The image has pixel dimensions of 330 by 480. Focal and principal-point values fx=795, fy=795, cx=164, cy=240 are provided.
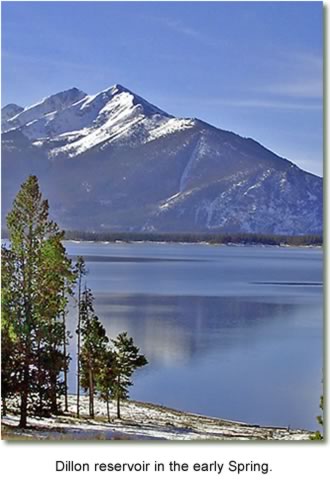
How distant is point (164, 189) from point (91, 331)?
164cm

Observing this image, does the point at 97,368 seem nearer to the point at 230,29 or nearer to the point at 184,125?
the point at 184,125

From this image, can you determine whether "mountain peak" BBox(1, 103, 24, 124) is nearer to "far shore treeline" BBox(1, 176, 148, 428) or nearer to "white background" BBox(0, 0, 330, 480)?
"far shore treeline" BBox(1, 176, 148, 428)

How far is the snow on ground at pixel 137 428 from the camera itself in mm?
5020

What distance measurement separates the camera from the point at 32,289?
5910mm

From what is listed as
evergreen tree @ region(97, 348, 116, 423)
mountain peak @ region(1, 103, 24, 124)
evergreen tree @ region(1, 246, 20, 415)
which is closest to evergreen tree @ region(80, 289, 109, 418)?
evergreen tree @ region(97, 348, 116, 423)

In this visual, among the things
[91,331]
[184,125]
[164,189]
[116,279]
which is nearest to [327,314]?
[184,125]

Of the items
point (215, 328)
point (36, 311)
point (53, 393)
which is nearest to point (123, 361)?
point (53, 393)

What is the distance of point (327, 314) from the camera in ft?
16.7

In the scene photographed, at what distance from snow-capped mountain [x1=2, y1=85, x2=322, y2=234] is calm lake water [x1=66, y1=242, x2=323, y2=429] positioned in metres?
0.32
